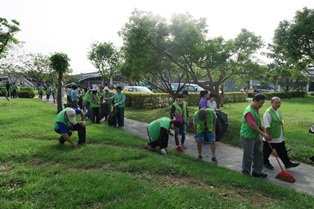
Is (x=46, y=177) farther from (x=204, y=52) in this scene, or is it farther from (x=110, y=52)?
(x=110, y=52)

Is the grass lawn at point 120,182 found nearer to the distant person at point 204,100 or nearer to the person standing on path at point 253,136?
the person standing on path at point 253,136

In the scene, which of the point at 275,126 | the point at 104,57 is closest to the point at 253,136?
the point at 275,126

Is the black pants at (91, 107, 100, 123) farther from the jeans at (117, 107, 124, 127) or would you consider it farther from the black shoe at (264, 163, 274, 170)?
the black shoe at (264, 163, 274, 170)

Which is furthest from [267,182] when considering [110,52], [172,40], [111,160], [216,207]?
[110,52]

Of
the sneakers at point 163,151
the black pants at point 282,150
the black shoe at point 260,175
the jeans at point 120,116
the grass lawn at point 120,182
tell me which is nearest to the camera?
the grass lawn at point 120,182

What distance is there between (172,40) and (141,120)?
400 centimetres

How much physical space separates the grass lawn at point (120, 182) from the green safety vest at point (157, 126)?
1.57 ft

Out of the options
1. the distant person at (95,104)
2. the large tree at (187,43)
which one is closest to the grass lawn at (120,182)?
the distant person at (95,104)

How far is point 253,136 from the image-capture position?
4.34 metres

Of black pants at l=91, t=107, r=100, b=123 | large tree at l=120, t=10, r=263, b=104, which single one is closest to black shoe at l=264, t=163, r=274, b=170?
large tree at l=120, t=10, r=263, b=104

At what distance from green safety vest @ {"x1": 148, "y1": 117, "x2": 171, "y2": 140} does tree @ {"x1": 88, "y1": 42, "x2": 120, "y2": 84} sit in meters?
21.8

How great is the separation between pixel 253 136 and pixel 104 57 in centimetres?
2482

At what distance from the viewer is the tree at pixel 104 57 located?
26.6 metres

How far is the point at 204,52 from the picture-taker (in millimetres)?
8266
